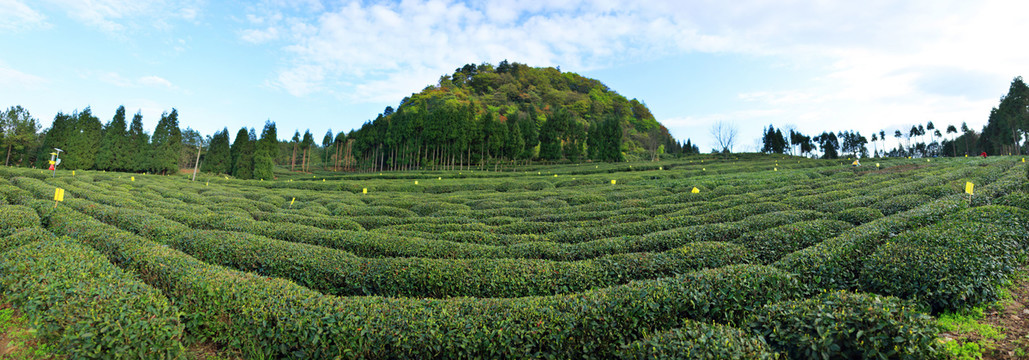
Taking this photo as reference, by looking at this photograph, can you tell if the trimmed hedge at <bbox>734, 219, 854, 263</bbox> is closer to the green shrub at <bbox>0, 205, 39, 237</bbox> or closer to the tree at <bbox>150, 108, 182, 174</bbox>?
the green shrub at <bbox>0, 205, 39, 237</bbox>

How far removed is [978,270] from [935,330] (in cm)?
321

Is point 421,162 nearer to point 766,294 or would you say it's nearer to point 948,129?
point 766,294

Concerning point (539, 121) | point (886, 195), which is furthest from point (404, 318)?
point (539, 121)

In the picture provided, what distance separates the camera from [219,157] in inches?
2136

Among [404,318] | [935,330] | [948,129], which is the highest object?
[948,129]

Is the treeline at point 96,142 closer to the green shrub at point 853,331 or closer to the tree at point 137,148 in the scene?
the tree at point 137,148

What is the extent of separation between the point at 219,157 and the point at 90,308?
5911 centimetres

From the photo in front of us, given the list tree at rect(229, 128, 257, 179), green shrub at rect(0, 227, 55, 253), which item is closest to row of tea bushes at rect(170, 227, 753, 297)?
green shrub at rect(0, 227, 55, 253)

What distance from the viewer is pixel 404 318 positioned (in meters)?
5.80

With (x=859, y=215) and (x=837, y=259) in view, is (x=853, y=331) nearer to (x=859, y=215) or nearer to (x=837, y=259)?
(x=837, y=259)

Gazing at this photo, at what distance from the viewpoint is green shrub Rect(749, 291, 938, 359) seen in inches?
178

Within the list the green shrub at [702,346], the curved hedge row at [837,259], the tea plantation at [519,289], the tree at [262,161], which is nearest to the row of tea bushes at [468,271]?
the tea plantation at [519,289]

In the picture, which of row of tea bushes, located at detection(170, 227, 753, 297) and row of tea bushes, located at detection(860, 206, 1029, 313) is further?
row of tea bushes, located at detection(170, 227, 753, 297)

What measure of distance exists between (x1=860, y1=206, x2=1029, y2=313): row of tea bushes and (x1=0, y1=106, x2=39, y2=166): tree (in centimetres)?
7427
